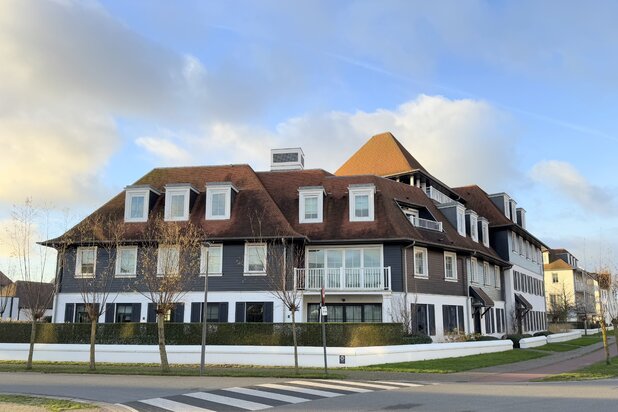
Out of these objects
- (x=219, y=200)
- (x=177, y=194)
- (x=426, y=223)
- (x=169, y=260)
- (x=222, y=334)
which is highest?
(x=177, y=194)

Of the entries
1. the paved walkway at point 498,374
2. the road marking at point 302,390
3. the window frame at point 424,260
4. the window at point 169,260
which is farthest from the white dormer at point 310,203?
the road marking at point 302,390

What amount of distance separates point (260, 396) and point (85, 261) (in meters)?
19.7

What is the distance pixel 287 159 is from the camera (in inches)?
1492

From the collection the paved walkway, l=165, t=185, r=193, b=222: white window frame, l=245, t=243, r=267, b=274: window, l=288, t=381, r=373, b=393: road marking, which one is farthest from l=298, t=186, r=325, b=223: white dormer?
l=288, t=381, r=373, b=393: road marking

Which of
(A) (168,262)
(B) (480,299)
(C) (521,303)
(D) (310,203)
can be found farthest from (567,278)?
(A) (168,262)

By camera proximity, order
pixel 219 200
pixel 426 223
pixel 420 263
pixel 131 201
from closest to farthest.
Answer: pixel 420 263
pixel 219 200
pixel 131 201
pixel 426 223

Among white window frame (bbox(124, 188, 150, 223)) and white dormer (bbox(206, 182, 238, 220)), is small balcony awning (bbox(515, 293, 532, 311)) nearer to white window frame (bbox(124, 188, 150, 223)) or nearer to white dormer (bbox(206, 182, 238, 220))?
white dormer (bbox(206, 182, 238, 220))

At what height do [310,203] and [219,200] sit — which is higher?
[219,200]

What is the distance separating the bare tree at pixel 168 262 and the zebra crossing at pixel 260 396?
6.83 m

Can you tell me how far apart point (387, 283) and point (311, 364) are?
6.93m

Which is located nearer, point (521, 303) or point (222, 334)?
point (222, 334)

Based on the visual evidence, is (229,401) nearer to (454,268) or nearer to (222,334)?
(222,334)

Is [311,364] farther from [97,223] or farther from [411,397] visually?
[97,223]

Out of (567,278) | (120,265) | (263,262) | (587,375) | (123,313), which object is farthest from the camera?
(567,278)
